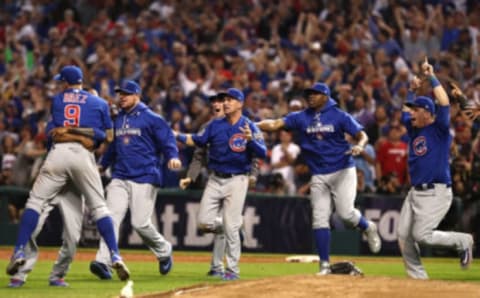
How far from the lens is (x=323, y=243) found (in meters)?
12.7

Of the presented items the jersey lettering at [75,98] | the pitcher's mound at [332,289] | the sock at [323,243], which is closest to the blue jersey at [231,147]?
the sock at [323,243]

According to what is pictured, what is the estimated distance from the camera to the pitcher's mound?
31.0 feet

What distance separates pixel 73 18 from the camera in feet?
84.9

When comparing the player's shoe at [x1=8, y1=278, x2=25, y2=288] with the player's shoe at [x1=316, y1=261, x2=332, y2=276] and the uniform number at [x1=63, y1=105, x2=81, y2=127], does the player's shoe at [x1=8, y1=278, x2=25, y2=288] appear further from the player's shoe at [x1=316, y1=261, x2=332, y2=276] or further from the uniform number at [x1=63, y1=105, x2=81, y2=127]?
the player's shoe at [x1=316, y1=261, x2=332, y2=276]

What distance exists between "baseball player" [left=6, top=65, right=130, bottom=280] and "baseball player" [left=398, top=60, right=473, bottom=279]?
3314mm

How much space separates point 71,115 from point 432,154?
13.2 ft

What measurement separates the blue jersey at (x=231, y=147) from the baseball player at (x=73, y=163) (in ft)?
6.70

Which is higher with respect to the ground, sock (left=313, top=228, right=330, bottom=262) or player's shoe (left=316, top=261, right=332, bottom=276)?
sock (left=313, top=228, right=330, bottom=262)

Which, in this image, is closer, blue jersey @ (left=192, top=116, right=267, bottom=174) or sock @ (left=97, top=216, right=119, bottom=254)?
sock @ (left=97, top=216, right=119, bottom=254)

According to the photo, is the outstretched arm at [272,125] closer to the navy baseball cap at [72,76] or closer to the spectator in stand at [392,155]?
the navy baseball cap at [72,76]

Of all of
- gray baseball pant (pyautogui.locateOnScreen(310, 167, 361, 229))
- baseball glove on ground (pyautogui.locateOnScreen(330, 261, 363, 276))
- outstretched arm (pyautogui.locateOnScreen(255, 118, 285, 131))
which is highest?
outstretched arm (pyautogui.locateOnScreen(255, 118, 285, 131))

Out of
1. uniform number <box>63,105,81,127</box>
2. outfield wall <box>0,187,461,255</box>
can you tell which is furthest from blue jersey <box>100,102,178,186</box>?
outfield wall <box>0,187,461,255</box>

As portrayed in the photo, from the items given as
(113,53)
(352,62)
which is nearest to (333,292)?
(352,62)

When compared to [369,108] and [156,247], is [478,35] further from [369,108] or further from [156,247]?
[156,247]
